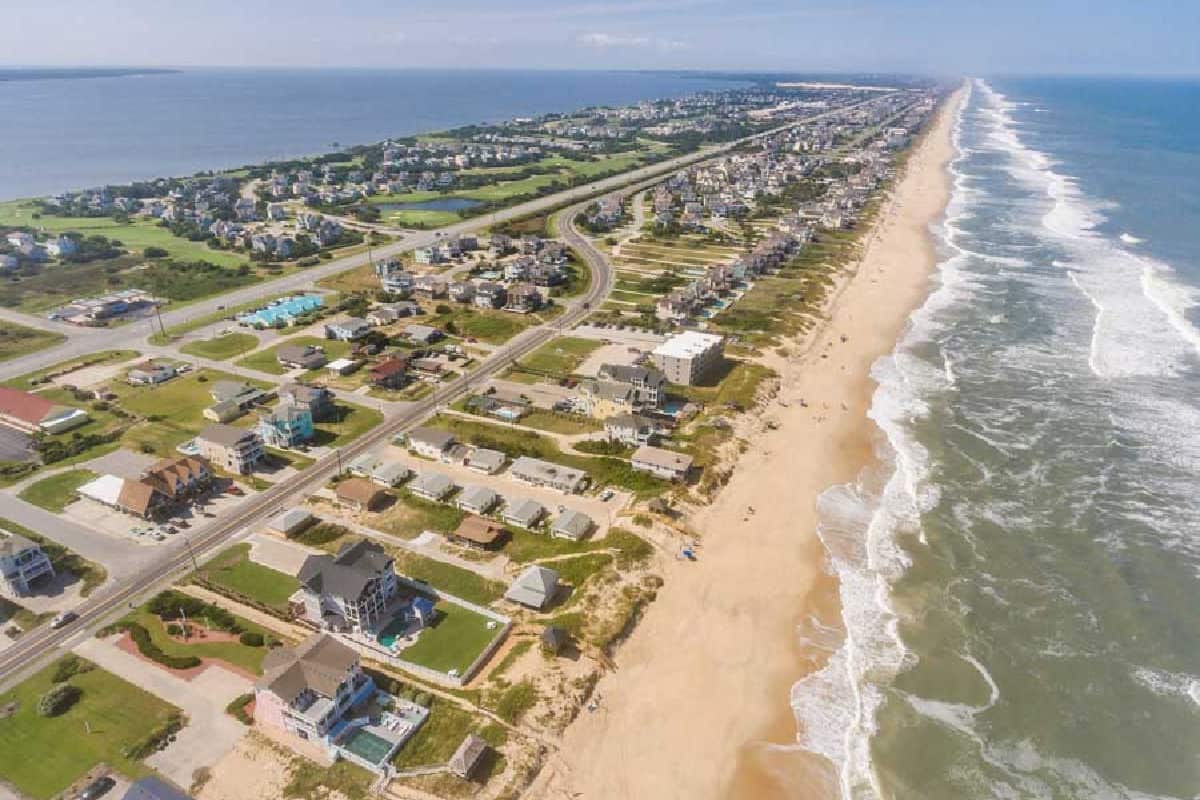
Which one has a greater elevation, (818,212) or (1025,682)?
(818,212)

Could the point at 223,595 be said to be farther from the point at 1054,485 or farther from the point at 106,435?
the point at 1054,485

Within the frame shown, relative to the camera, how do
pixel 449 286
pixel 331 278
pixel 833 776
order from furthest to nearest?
pixel 331 278 < pixel 449 286 < pixel 833 776

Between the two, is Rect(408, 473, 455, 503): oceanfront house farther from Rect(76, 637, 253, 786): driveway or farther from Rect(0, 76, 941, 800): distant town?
Rect(76, 637, 253, 786): driveway

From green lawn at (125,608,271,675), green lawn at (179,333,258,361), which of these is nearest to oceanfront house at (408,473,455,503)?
Answer: green lawn at (125,608,271,675)

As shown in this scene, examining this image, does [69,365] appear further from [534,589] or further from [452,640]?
[534,589]

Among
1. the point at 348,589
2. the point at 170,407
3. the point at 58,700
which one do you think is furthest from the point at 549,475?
the point at 170,407

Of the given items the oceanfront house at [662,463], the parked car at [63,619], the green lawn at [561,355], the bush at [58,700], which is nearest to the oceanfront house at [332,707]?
the bush at [58,700]

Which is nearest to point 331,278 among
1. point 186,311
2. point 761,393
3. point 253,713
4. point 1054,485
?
point 186,311
